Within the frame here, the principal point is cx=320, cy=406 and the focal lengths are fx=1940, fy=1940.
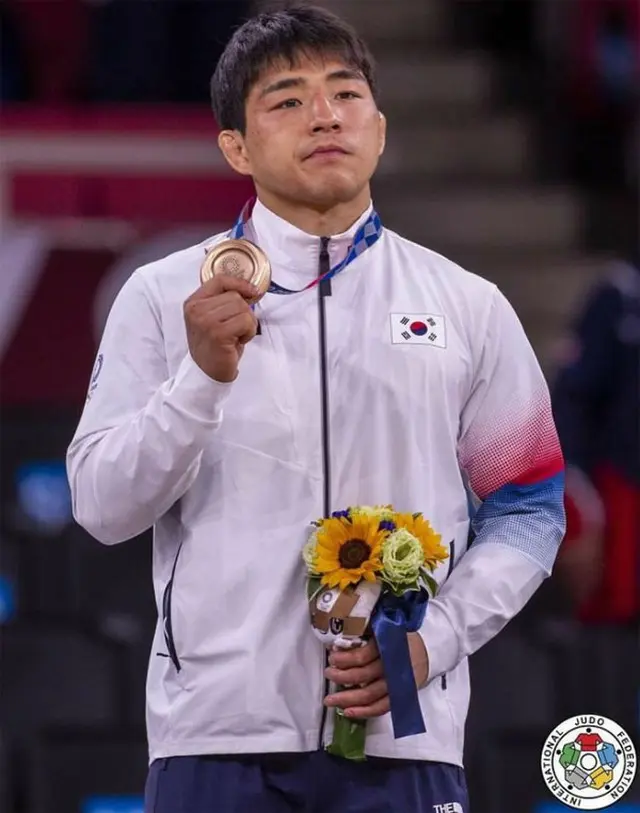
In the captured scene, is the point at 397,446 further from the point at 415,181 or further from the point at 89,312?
the point at 415,181

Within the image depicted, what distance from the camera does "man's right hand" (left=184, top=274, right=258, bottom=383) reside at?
2701 millimetres

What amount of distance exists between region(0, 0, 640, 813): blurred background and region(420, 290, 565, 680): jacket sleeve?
1.77 meters

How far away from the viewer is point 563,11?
8.82m

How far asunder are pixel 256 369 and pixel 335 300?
0.57 feet

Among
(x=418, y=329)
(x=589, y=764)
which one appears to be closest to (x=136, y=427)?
(x=418, y=329)

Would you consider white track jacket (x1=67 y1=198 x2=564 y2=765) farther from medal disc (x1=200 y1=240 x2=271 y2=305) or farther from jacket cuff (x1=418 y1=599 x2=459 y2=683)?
medal disc (x1=200 y1=240 x2=271 y2=305)

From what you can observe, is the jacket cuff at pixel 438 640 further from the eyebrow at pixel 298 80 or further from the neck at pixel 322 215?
the eyebrow at pixel 298 80

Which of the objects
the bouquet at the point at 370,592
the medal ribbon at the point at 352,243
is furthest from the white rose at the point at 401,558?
the medal ribbon at the point at 352,243

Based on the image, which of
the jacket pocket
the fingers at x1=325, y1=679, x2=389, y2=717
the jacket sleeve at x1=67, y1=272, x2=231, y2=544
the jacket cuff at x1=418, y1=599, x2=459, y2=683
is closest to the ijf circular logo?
the jacket cuff at x1=418, y1=599, x2=459, y2=683

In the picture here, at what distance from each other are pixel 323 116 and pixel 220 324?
429 millimetres

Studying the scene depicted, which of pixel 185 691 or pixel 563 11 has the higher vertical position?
pixel 563 11

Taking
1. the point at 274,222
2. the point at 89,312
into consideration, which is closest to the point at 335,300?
the point at 274,222

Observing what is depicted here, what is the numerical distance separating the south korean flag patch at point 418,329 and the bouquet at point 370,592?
29 cm

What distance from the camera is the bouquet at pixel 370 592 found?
108 inches
